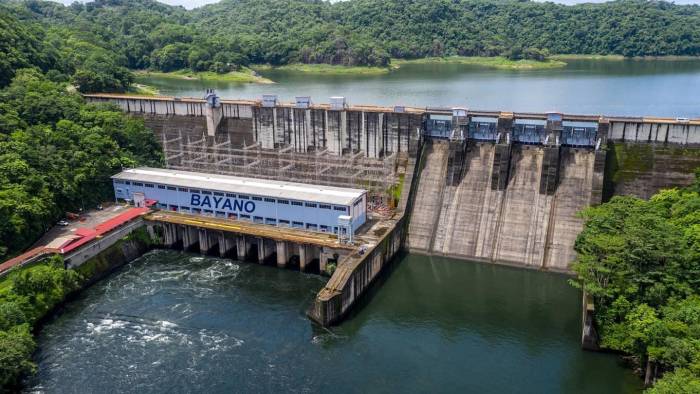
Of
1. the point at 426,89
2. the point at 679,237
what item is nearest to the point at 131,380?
the point at 679,237

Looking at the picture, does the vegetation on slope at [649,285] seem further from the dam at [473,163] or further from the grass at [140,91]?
the grass at [140,91]

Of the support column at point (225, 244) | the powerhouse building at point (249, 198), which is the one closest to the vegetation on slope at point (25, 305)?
the support column at point (225, 244)

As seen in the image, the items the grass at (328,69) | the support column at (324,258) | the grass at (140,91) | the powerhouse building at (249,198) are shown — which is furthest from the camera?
the grass at (328,69)

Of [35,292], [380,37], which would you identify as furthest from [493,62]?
[35,292]

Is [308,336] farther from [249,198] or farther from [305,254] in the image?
[249,198]

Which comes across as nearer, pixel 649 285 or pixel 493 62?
pixel 649 285

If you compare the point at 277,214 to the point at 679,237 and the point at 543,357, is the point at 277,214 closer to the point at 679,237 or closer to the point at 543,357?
the point at 543,357

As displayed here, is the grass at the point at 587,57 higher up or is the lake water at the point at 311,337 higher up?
the grass at the point at 587,57
